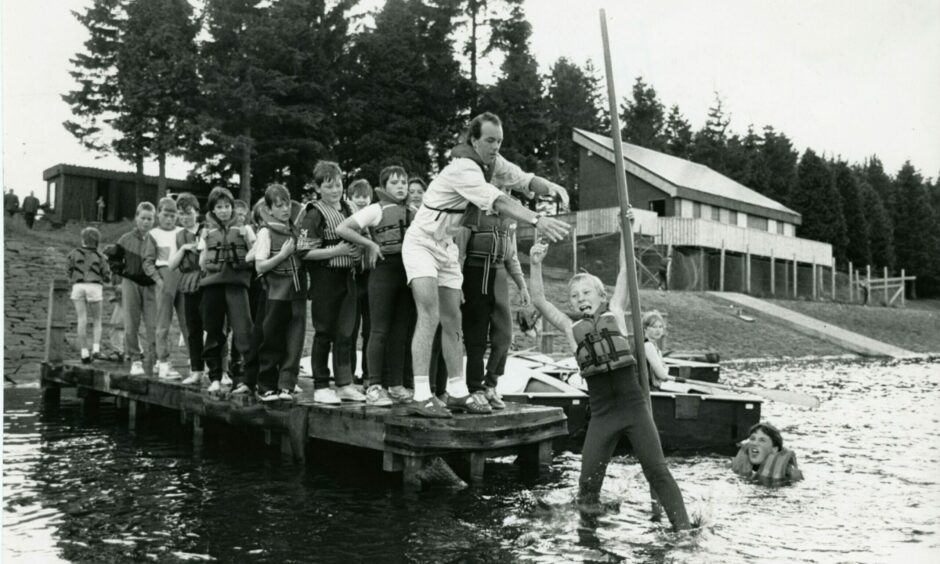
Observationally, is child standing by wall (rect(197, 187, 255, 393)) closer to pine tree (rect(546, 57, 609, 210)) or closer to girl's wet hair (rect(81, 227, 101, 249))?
girl's wet hair (rect(81, 227, 101, 249))

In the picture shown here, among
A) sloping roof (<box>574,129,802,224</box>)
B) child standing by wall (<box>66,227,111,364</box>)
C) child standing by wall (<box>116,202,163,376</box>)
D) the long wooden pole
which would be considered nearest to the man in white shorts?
the long wooden pole

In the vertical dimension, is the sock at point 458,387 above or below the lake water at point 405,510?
above

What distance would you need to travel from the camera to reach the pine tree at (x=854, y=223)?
184ft

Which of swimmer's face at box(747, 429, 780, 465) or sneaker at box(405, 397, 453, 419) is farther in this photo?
swimmer's face at box(747, 429, 780, 465)

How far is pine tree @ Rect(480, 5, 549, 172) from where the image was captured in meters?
38.4

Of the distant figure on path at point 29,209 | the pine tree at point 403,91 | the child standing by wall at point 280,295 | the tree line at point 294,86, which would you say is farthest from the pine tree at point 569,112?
the child standing by wall at point 280,295

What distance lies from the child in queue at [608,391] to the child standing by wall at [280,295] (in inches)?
102

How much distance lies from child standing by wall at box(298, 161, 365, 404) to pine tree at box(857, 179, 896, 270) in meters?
55.8

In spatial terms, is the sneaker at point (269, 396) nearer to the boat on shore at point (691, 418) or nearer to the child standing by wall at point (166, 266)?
the child standing by wall at point (166, 266)

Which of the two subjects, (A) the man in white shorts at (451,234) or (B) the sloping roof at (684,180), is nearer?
(A) the man in white shorts at (451,234)

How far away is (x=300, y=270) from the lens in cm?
727

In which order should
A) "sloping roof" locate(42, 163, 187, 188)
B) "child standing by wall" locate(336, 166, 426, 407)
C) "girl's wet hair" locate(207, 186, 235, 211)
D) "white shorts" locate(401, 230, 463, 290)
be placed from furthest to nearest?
"sloping roof" locate(42, 163, 187, 188), "girl's wet hair" locate(207, 186, 235, 211), "child standing by wall" locate(336, 166, 426, 407), "white shorts" locate(401, 230, 463, 290)

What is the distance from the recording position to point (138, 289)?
10.1m

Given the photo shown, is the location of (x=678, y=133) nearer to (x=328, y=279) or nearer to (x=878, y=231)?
(x=878, y=231)
